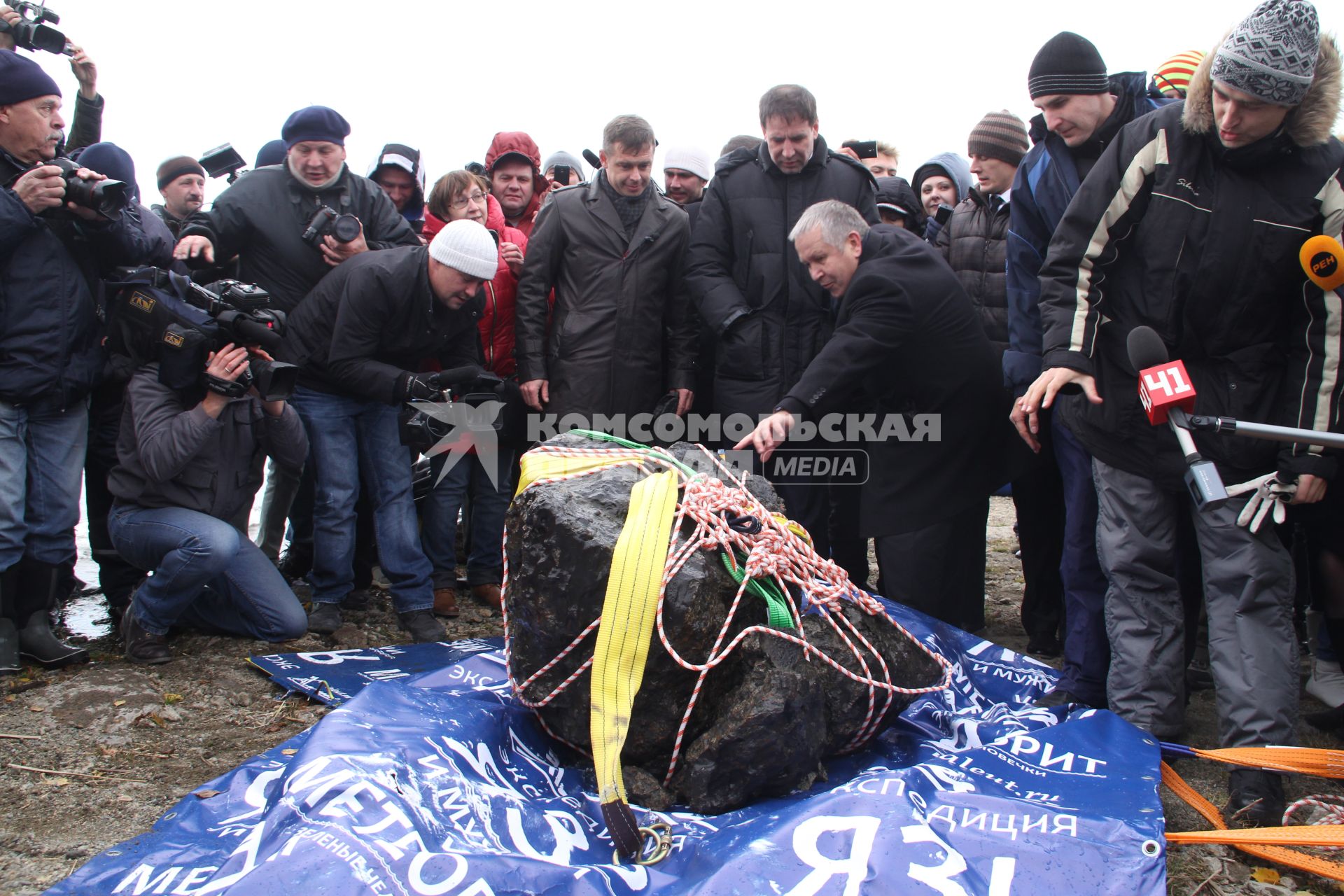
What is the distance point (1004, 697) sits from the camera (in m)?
3.34

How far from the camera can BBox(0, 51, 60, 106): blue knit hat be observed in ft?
11.1

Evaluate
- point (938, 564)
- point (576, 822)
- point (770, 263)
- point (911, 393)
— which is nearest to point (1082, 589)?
point (938, 564)

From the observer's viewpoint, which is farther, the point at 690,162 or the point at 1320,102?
the point at 690,162

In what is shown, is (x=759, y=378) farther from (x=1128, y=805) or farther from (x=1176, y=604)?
(x=1128, y=805)

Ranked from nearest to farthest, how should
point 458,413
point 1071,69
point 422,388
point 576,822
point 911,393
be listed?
point 576,822
point 1071,69
point 911,393
point 422,388
point 458,413

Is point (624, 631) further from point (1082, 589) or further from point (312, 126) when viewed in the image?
point (312, 126)

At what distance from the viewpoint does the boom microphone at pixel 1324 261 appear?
8.19 feet

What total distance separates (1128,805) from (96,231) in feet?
12.3

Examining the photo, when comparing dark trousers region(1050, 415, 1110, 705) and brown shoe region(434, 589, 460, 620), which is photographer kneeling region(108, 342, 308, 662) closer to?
brown shoe region(434, 589, 460, 620)

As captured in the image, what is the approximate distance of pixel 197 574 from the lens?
3.65 metres

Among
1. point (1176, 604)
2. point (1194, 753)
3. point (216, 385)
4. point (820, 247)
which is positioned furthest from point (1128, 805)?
point (216, 385)

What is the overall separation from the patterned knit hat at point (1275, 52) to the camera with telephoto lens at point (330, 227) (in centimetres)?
322

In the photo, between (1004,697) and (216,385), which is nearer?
(1004,697)

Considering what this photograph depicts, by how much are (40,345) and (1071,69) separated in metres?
3.64
